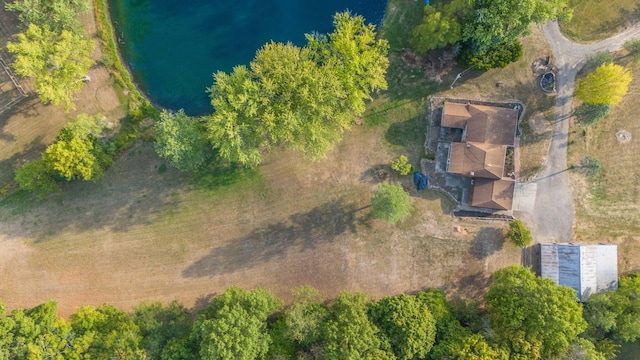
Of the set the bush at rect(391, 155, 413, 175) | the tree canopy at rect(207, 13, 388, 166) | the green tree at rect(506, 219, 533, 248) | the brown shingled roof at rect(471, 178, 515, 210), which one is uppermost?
the tree canopy at rect(207, 13, 388, 166)

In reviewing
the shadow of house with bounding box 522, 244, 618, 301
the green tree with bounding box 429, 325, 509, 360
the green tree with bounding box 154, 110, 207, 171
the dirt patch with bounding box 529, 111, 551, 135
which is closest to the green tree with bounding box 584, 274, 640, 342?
the shadow of house with bounding box 522, 244, 618, 301

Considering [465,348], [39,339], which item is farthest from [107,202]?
[465,348]

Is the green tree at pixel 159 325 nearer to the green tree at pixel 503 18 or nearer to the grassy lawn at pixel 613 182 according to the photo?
the green tree at pixel 503 18

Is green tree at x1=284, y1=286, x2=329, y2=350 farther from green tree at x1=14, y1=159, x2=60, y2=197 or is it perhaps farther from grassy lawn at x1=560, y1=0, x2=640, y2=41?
grassy lawn at x1=560, y1=0, x2=640, y2=41

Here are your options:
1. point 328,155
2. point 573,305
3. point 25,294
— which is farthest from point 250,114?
point 573,305

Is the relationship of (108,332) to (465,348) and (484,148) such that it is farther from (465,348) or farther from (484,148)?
(484,148)

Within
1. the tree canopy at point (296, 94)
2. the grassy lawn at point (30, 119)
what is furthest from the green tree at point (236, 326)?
the grassy lawn at point (30, 119)

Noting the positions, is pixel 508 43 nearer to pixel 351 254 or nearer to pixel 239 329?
pixel 351 254
